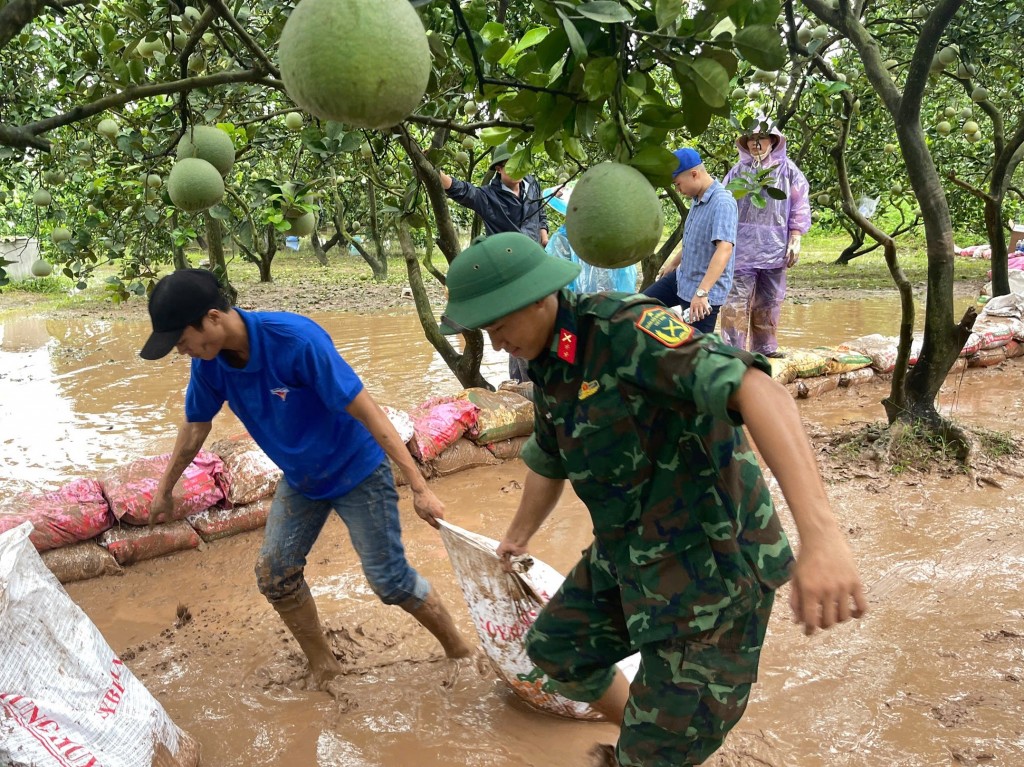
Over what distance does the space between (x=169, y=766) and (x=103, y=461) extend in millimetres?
3479

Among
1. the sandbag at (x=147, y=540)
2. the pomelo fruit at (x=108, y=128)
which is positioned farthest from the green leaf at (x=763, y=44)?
the sandbag at (x=147, y=540)

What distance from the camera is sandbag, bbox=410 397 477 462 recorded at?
14.3 ft

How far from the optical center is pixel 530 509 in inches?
82.7

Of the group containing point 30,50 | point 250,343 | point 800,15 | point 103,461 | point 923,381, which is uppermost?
point 800,15

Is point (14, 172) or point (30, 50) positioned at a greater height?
point (30, 50)

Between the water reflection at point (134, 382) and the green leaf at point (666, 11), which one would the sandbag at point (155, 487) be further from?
the green leaf at point (666, 11)

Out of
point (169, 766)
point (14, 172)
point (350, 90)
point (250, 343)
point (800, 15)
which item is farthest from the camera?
point (800, 15)

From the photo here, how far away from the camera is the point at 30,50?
3783 mm

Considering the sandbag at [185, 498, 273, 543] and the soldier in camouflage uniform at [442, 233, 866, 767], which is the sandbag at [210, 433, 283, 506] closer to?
the sandbag at [185, 498, 273, 543]

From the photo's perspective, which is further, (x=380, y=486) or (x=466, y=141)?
(x=466, y=141)

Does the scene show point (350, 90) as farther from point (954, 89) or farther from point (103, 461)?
point (954, 89)

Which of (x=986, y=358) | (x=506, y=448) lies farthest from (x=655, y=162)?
(x=986, y=358)

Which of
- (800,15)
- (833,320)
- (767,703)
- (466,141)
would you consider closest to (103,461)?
(466,141)

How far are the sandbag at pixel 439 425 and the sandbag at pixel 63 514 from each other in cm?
157
